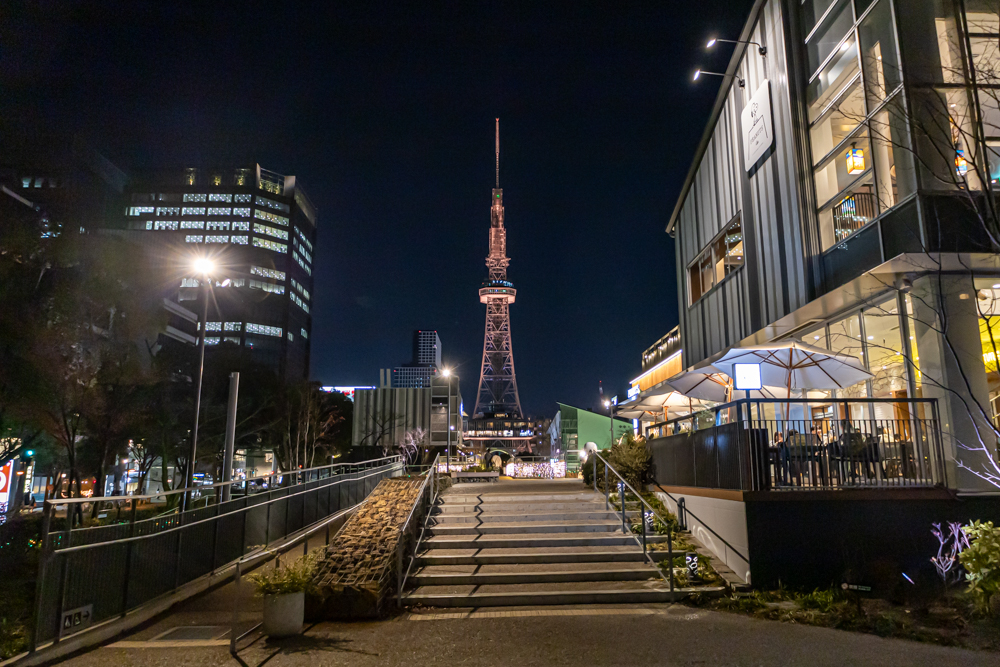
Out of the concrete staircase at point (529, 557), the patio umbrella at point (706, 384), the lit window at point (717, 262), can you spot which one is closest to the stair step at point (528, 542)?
the concrete staircase at point (529, 557)

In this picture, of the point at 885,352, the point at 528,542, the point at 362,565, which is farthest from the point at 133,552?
the point at 885,352

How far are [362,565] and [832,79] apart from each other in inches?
484

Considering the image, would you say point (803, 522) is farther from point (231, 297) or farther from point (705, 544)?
point (231, 297)

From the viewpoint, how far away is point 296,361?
469 ft

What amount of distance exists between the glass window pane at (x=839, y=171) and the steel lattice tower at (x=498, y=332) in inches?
4417

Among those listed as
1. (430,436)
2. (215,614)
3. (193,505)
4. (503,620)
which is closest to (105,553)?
(215,614)

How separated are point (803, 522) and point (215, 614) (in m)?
8.42

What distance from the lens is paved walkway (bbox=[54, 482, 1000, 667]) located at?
22.5ft

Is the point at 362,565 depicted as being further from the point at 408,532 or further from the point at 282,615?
the point at 282,615

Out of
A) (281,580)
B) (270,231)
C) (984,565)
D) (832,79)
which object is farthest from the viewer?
(270,231)

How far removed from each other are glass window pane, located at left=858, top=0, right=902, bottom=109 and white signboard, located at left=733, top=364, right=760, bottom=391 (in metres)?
4.95

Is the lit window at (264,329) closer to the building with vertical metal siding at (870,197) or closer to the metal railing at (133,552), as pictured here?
the metal railing at (133,552)

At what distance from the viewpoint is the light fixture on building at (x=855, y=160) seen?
11.9 meters

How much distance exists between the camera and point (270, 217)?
149375 mm
